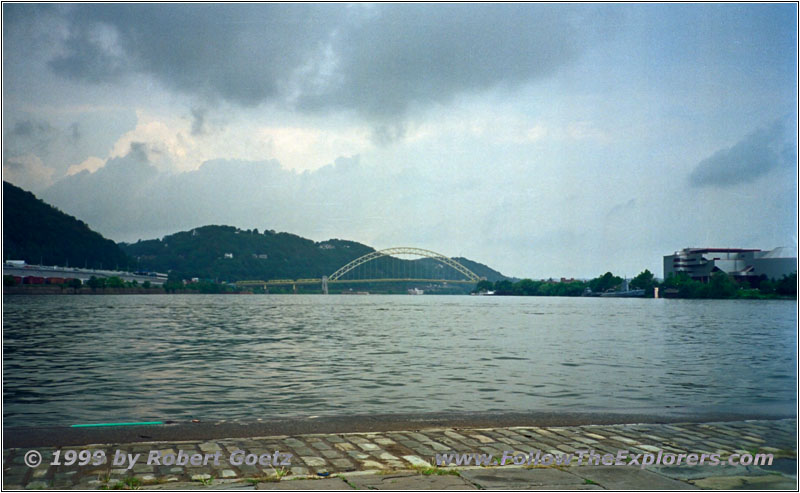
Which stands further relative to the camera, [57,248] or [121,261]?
[121,261]

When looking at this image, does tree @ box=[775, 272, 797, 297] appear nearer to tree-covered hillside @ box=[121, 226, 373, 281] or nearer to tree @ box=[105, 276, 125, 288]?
tree-covered hillside @ box=[121, 226, 373, 281]

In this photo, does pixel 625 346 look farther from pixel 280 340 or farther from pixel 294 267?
pixel 294 267

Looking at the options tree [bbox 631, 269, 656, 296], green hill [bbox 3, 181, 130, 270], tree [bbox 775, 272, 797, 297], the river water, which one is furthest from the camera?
tree [bbox 631, 269, 656, 296]

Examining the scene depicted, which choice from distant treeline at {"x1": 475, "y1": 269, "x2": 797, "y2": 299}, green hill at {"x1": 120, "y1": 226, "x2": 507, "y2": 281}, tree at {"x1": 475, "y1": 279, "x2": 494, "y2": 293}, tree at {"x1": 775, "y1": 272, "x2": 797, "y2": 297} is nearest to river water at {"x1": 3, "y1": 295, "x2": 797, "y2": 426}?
distant treeline at {"x1": 475, "y1": 269, "x2": 797, "y2": 299}

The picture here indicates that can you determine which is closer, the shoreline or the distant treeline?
the shoreline

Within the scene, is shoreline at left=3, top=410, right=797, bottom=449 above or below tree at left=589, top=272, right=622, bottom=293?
below

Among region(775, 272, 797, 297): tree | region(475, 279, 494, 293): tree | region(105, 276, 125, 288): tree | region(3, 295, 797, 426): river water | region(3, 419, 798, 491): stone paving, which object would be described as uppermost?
region(475, 279, 494, 293): tree

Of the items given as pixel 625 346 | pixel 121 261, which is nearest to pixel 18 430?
pixel 625 346

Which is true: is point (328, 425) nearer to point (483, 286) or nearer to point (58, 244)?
point (58, 244)
